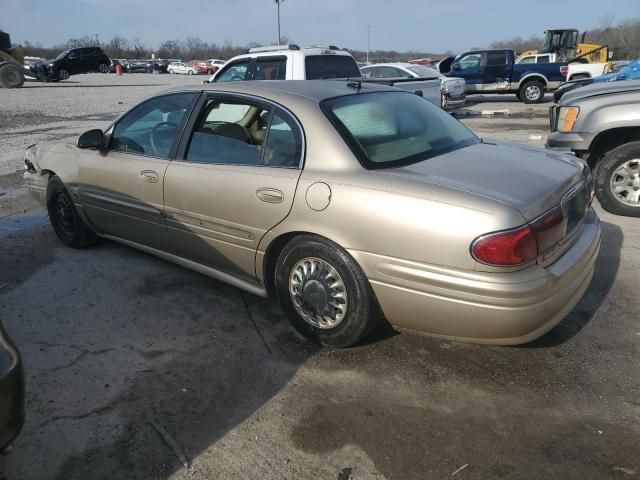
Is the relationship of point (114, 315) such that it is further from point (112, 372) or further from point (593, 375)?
point (593, 375)

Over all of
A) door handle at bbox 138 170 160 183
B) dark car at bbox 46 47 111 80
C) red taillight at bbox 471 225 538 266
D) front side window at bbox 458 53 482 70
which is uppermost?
dark car at bbox 46 47 111 80

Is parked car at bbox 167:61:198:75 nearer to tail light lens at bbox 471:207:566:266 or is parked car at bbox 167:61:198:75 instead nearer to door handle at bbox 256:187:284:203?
door handle at bbox 256:187:284:203

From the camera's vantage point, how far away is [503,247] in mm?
2357

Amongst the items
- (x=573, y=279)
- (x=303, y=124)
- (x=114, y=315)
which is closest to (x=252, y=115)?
(x=303, y=124)

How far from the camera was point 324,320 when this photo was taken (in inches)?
120

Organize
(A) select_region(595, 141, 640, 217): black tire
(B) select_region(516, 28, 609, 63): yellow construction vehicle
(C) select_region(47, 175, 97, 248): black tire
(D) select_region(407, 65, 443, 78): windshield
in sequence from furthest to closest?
(B) select_region(516, 28, 609, 63): yellow construction vehicle
(D) select_region(407, 65, 443, 78): windshield
(A) select_region(595, 141, 640, 217): black tire
(C) select_region(47, 175, 97, 248): black tire

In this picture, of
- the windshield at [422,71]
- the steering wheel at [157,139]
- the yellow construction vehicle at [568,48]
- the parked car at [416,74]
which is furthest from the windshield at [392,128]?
the yellow construction vehicle at [568,48]

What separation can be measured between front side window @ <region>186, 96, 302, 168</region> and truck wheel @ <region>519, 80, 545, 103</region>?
59.8 ft

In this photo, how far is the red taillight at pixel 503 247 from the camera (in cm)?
235

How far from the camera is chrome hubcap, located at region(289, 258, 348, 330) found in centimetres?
292

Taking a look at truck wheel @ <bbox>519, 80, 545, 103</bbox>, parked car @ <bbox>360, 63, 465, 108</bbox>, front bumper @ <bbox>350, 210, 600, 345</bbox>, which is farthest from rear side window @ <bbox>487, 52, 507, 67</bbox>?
front bumper @ <bbox>350, 210, 600, 345</bbox>

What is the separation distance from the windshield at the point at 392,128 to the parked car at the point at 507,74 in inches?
663

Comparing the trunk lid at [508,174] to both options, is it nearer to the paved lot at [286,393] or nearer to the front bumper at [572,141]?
the paved lot at [286,393]

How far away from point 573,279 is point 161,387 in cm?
227
